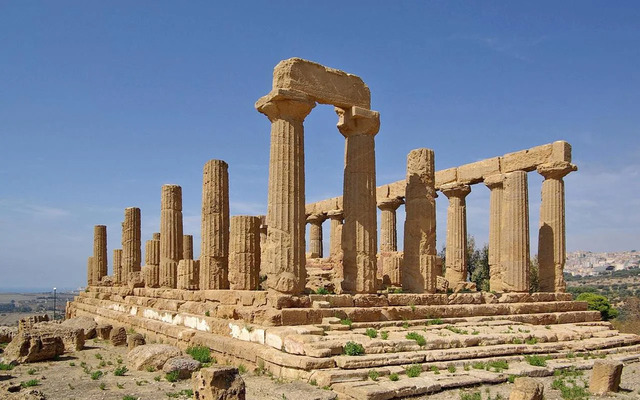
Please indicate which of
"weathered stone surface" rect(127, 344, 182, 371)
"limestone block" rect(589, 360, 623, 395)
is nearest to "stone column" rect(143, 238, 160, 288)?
"weathered stone surface" rect(127, 344, 182, 371)

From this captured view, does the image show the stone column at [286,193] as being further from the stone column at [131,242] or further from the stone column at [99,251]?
the stone column at [99,251]

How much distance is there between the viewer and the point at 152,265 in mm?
24516

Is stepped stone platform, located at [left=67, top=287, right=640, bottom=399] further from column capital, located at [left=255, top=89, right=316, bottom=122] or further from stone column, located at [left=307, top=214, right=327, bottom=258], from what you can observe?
stone column, located at [left=307, top=214, right=327, bottom=258]

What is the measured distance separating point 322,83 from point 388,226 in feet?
44.6

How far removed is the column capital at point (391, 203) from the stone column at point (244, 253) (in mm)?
11192

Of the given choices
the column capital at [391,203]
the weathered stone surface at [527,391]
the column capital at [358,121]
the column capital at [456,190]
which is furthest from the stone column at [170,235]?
the weathered stone surface at [527,391]

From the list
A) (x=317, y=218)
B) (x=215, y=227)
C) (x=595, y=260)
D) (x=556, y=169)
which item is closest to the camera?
(x=215, y=227)

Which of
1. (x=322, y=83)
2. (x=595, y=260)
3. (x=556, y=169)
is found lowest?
(x=595, y=260)

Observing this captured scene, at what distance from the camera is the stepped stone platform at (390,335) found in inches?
420

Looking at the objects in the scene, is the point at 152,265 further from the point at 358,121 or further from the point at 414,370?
the point at 414,370

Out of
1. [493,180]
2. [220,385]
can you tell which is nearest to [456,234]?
[493,180]

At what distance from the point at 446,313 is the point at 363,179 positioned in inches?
161

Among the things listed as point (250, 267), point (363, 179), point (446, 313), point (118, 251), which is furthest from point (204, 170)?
point (118, 251)

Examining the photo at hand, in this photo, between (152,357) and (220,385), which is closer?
(220,385)
